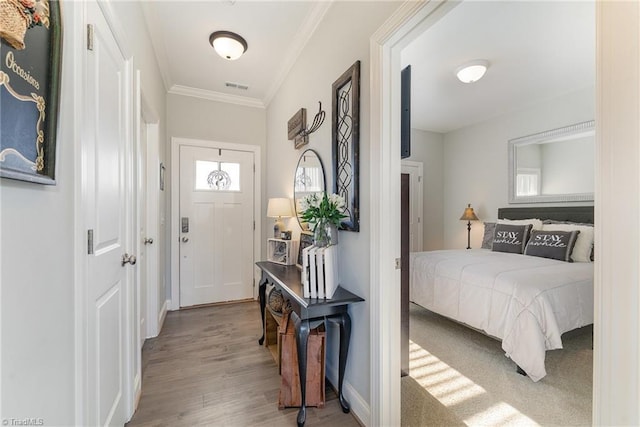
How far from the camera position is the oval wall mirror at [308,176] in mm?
2201

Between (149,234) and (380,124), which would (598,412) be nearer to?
(380,124)

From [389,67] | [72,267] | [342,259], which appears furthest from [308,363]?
[389,67]

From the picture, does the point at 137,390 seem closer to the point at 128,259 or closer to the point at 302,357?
the point at 128,259

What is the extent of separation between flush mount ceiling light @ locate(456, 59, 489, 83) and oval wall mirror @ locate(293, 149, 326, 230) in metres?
1.90

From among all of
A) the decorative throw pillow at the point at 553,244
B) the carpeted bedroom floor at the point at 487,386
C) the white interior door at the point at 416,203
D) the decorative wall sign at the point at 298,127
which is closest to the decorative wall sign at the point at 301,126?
the decorative wall sign at the point at 298,127

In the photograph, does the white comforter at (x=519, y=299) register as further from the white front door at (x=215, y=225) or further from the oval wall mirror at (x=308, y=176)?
the white front door at (x=215, y=225)

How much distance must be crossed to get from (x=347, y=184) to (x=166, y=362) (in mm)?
2023

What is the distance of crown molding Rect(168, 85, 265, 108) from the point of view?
11.1ft

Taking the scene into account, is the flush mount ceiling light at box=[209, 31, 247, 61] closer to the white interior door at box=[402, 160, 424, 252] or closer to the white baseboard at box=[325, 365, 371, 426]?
the white baseboard at box=[325, 365, 371, 426]

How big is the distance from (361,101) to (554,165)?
374 centimetres

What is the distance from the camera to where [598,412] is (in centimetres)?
67

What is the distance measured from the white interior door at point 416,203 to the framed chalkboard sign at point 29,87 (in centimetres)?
499

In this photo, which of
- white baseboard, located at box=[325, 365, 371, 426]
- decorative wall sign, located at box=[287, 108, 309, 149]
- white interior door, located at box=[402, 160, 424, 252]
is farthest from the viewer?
white interior door, located at box=[402, 160, 424, 252]

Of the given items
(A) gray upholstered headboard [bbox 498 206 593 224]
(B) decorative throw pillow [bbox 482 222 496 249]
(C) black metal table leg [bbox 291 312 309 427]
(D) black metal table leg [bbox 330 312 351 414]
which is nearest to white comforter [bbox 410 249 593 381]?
(A) gray upholstered headboard [bbox 498 206 593 224]
